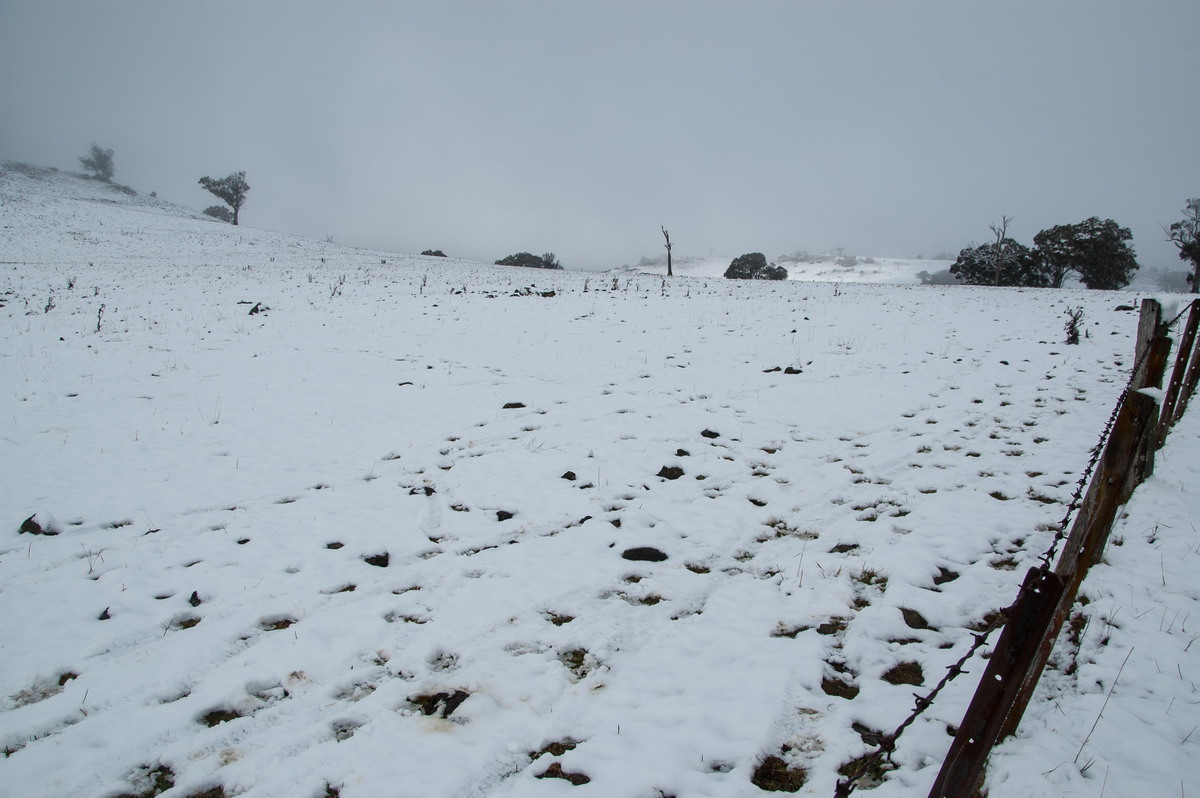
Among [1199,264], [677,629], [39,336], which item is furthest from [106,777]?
[1199,264]

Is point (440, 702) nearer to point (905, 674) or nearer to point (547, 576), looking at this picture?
point (547, 576)

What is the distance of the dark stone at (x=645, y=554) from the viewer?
17.5 feet

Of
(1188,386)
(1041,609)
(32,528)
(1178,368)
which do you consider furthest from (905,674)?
(1188,386)

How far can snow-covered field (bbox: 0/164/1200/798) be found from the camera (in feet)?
10.4

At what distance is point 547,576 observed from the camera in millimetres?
4984

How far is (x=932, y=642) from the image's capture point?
4109 millimetres

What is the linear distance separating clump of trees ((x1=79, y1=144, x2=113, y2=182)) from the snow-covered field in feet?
371

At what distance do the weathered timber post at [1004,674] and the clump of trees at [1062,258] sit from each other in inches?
2062

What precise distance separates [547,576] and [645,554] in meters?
1.06

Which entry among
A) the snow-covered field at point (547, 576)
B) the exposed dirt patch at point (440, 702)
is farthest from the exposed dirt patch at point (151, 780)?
the exposed dirt patch at point (440, 702)

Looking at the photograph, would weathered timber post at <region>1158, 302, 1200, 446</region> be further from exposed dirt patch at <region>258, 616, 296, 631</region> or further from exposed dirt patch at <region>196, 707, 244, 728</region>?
exposed dirt patch at <region>196, 707, 244, 728</region>

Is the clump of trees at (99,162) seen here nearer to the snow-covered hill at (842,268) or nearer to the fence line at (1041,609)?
the snow-covered hill at (842,268)

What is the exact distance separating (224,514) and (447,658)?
3811 millimetres

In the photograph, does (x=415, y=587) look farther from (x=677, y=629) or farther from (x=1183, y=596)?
(x=1183, y=596)
